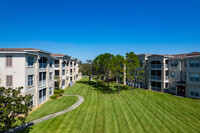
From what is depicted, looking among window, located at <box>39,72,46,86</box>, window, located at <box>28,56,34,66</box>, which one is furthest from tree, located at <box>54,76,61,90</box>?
window, located at <box>28,56,34,66</box>

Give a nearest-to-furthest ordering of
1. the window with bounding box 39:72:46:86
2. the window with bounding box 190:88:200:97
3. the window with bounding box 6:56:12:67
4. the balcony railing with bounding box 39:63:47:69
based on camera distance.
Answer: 1. the window with bounding box 6:56:12:67
2. the balcony railing with bounding box 39:63:47:69
3. the window with bounding box 39:72:46:86
4. the window with bounding box 190:88:200:97

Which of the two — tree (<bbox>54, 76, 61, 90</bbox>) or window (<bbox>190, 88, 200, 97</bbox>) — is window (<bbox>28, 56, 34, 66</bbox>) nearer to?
tree (<bbox>54, 76, 61, 90</bbox>)

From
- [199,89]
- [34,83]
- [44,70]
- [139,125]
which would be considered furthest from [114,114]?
[199,89]

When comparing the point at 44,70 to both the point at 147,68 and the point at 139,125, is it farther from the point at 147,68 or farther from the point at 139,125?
the point at 147,68

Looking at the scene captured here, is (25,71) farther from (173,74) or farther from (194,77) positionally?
(173,74)

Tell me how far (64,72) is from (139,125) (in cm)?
3339

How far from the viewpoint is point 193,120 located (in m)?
16.1

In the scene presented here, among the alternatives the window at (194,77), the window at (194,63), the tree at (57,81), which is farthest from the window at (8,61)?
the window at (194,63)

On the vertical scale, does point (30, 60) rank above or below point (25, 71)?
above

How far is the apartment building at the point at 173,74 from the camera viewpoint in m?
26.7

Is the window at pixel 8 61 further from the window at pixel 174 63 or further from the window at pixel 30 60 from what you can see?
the window at pixel 174 63

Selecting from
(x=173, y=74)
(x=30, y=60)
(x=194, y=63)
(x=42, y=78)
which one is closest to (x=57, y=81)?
(x=42, y=78)

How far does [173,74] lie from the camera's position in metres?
32.4

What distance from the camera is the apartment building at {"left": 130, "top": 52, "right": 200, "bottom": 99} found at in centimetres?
2669
